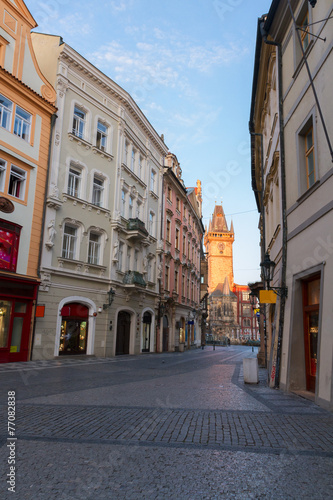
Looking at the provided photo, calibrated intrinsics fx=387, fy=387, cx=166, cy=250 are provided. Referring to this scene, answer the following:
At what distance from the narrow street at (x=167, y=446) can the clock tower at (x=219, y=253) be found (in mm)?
118822

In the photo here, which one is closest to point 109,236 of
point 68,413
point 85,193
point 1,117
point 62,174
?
point 85,193

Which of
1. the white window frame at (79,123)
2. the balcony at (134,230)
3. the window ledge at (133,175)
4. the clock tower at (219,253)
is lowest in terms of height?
the balcony at (134,230)

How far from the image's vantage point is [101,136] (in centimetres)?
2534

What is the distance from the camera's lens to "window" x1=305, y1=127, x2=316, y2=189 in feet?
32.9

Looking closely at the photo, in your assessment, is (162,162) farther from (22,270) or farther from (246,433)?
(246,433)

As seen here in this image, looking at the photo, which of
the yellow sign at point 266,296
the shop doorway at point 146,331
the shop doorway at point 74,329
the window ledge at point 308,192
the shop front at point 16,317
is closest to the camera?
the window ledge at point 308,192

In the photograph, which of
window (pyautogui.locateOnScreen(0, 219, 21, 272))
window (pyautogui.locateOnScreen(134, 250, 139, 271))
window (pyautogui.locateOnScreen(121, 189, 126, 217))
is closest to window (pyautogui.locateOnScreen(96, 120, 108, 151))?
window (pyautogui.locateOnScreen(121, 189, 126, 217))

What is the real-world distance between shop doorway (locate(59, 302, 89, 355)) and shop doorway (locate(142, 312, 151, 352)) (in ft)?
26.4

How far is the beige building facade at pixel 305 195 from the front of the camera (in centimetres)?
822

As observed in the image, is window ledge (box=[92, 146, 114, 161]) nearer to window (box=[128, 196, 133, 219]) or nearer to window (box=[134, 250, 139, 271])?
window (box=[128, 196, 133, 219])

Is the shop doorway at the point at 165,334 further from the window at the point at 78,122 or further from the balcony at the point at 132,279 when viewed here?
the window at the point at 78,122

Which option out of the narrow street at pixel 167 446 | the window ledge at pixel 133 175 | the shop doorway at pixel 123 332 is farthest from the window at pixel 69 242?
the narrow street at pixel 167 446

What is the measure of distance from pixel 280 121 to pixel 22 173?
12.3m

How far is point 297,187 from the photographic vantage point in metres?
10.6
